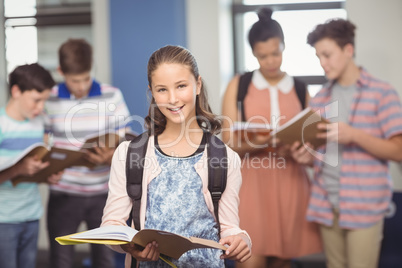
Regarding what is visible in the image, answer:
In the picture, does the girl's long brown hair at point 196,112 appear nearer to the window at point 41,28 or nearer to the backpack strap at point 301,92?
the backpack strap at point 301,92

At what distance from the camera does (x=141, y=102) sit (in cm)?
352

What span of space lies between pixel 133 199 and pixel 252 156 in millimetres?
1165

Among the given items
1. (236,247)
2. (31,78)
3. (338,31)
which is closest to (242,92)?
(338,31)

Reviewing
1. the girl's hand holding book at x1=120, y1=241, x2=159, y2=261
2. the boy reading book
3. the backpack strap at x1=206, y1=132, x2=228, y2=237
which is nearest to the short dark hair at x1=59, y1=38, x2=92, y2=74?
the boy reading book

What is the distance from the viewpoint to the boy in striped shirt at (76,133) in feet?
9.18

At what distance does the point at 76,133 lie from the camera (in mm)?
2818

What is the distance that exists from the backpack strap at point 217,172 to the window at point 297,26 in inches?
98.0

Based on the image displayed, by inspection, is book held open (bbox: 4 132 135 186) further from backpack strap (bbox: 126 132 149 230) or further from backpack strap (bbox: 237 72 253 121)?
backpack strap (bbox: 126 132 149 230)

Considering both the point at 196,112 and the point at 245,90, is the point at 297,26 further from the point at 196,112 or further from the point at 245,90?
the point at 196,112

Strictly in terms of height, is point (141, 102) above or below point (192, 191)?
above

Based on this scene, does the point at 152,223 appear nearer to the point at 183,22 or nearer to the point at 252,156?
the point at 252,156

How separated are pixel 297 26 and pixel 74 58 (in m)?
2.01

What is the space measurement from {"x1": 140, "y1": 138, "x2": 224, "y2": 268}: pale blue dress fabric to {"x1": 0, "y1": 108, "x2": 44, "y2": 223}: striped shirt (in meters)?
1.21

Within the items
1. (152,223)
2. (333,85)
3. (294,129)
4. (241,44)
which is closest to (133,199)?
(152,223)
